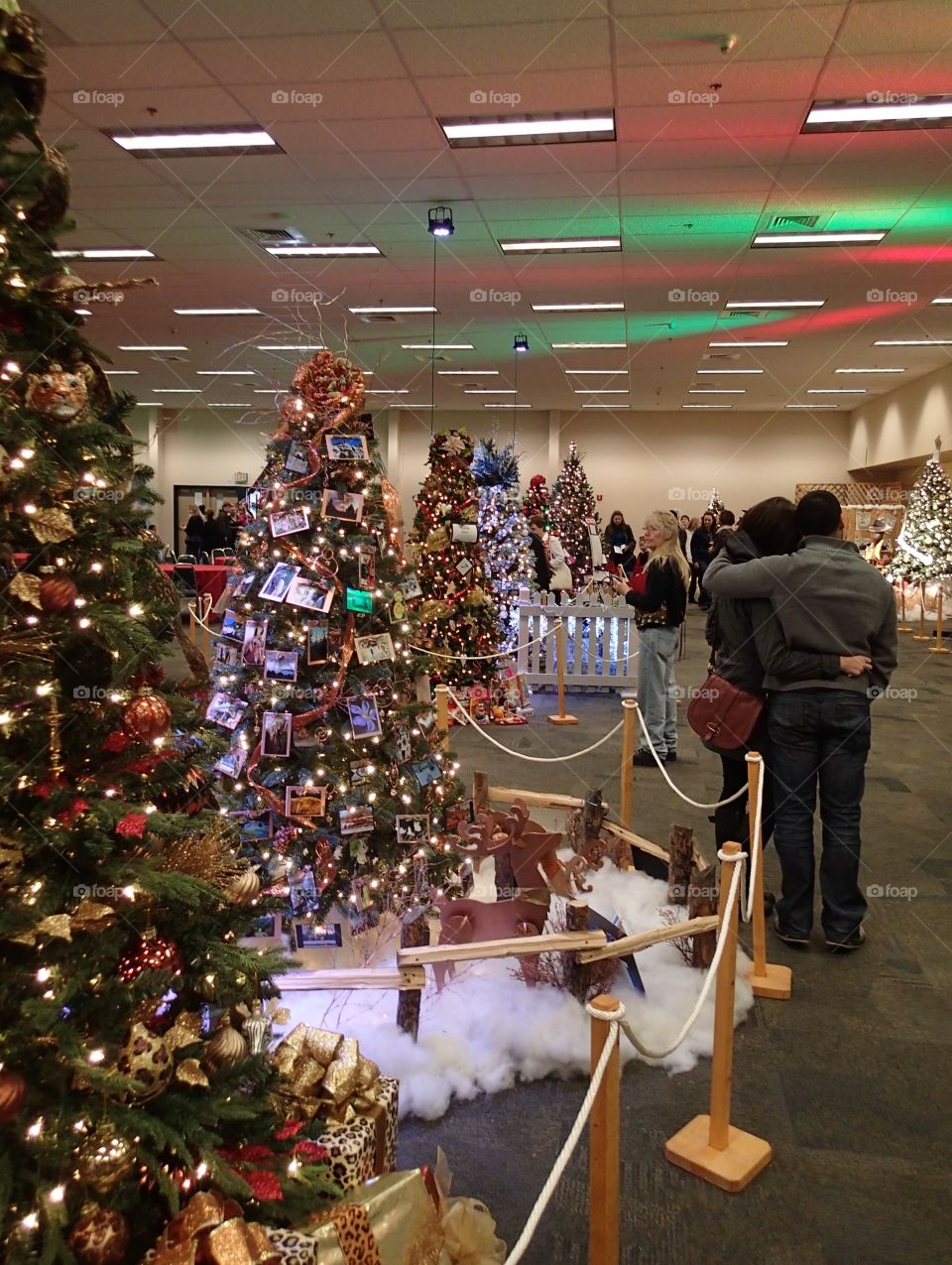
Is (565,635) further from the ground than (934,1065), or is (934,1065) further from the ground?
(565,635)

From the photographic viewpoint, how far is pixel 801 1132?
2.42 m

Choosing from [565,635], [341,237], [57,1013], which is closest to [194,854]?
[57,1013]

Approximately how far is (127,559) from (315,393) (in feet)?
6.32

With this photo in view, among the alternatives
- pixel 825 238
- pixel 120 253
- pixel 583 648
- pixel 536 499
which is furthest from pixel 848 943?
pixel 536 499

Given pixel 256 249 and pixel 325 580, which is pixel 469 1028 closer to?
pixel 325 580

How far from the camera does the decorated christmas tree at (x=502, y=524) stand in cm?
952

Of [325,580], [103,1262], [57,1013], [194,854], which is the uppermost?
[325,580]

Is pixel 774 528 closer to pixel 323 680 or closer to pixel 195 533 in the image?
pixel 323 680

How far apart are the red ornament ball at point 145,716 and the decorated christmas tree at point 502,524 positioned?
7762 millimetres

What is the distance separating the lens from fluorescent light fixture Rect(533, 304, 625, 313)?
34.8ft

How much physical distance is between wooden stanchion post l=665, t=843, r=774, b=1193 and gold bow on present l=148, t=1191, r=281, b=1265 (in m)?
1.32

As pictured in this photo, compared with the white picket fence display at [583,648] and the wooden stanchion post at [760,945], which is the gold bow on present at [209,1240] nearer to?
the wooden stanchion post at [760,945]

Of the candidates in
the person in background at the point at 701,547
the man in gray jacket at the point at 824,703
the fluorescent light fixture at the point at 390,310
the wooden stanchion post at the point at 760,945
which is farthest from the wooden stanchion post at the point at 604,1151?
the person in background at the point at 701,547

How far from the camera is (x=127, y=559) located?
1.39 m
